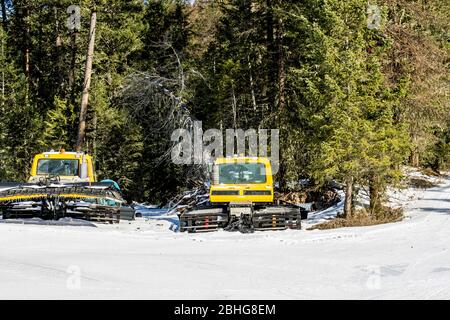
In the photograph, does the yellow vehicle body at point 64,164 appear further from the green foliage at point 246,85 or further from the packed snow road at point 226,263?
the green foliage at point 246,85

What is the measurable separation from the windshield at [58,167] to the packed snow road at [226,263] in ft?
14.1

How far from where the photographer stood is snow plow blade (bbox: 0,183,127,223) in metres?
16.6

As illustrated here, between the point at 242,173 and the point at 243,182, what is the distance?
331 millimetres

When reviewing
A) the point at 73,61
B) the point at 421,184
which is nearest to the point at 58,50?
the point at 73,61

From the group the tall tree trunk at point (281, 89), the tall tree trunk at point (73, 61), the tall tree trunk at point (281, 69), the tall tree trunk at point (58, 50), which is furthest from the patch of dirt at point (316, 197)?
the tall tree trunk at point (58, 50)

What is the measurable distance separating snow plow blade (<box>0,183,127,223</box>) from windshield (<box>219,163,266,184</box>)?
325cm

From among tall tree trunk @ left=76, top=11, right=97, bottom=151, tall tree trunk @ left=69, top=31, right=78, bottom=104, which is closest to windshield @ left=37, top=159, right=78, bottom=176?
tall tree trunk @ left=76, top=11, right=97, bottom=151

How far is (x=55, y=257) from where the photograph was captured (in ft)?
34.2

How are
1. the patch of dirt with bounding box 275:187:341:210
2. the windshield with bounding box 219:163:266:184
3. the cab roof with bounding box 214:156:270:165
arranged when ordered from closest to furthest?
the windshield with bounding box 219:163:266:184 → the cab roof with bounding box 214:156:270:165 → the patch of dirt with bounding box 275:187:341:210

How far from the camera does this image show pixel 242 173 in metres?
17.2

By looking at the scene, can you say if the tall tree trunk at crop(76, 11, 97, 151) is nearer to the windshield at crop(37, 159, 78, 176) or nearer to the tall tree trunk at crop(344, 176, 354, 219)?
the windshield at crop(37, 159, 78, 176)

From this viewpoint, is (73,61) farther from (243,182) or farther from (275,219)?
(275,219)
